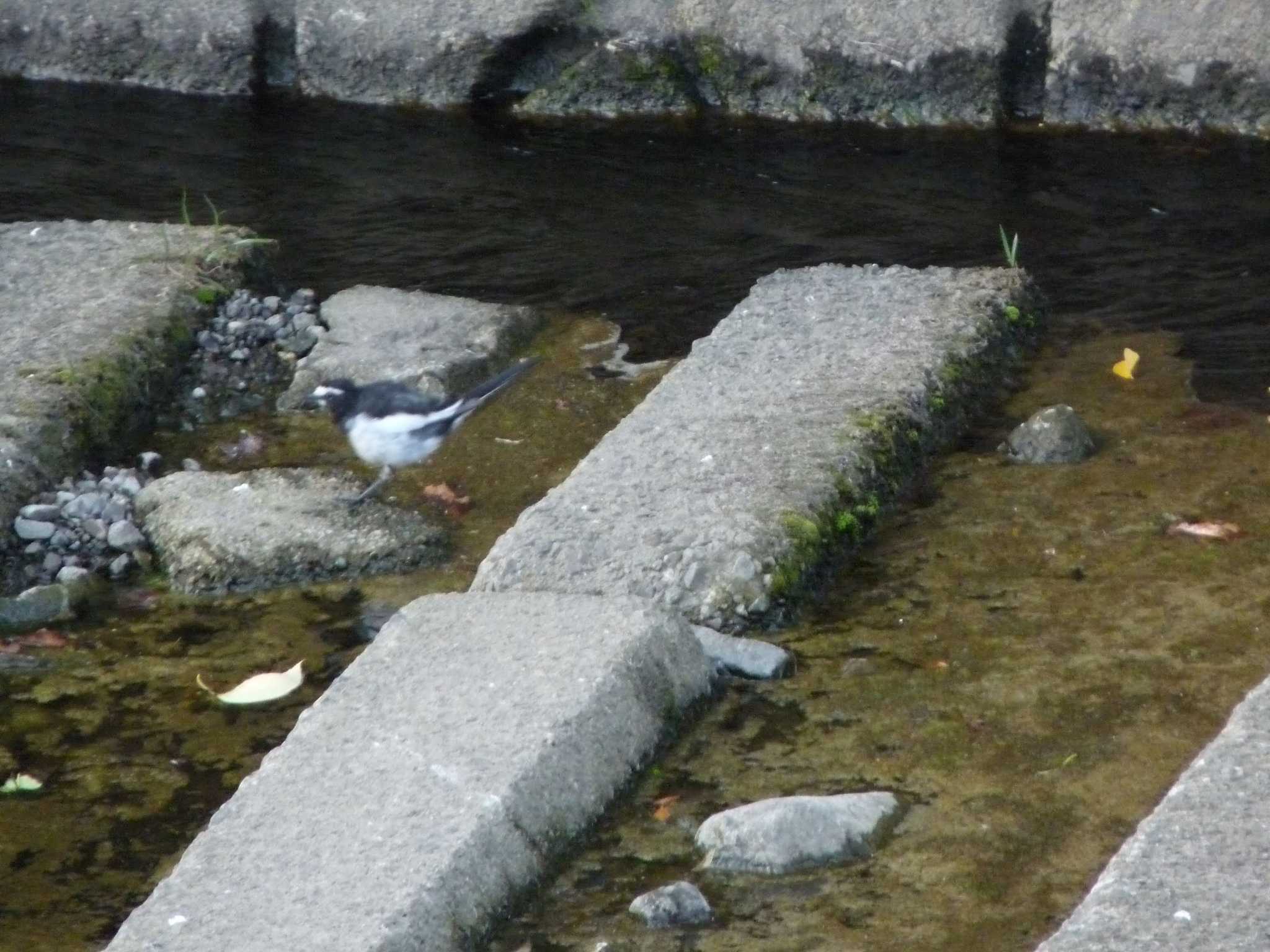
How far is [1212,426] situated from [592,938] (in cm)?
258

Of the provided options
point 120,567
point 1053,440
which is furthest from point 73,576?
point 1053,440

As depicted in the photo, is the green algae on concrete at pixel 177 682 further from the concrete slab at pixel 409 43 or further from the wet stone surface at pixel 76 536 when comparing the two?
the concrete slab at pixel 409 43

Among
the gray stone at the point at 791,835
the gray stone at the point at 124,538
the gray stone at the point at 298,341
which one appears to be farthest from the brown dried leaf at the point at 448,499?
the gray stone at the point at 791,835

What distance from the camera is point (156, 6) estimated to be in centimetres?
854

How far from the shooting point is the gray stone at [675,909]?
119 inches

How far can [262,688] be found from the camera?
3.92 meters

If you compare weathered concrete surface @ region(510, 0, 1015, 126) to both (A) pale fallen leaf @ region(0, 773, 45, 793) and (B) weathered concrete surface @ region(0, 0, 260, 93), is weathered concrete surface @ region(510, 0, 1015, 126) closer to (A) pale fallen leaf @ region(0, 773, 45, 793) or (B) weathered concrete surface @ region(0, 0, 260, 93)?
(B) weathered concrete surface @ region(0, 0, 260, 93)

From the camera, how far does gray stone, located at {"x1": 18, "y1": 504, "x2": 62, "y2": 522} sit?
463 cm

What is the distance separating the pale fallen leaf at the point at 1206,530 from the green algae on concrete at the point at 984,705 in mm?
27

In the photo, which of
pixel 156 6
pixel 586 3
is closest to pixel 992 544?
pixel 586 3

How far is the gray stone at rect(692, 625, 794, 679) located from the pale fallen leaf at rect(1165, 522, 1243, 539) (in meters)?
1.06

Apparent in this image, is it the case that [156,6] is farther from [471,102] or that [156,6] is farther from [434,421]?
[434,421]

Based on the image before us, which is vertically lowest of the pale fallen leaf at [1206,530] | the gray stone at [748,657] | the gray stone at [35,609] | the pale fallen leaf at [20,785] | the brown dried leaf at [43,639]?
the pale fallen leaf at [20,785]

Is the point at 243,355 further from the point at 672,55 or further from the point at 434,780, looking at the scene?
the point at 672,55
